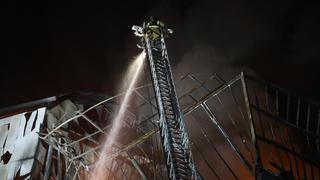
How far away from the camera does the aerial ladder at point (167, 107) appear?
7.41 metres

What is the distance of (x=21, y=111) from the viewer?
1368 cm

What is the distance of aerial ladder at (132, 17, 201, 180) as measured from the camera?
24.3 ft

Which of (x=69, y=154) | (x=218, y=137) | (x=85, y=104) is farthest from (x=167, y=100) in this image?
(x=218, y=137)

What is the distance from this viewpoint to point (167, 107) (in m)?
8.11

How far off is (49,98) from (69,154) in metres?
2.22

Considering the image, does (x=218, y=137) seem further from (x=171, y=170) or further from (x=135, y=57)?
(x=171, y=170)

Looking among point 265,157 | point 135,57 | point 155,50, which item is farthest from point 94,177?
point 265,157

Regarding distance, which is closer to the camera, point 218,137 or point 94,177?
point 94,177

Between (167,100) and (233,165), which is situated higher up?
(233,165)

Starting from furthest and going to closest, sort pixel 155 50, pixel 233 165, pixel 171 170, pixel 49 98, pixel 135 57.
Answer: pixel 233 165
pixel 49 98
pixel 135 57
pixel 155 50
pixel 171 170

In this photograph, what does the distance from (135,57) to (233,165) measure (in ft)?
25.8

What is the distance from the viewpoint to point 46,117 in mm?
13133

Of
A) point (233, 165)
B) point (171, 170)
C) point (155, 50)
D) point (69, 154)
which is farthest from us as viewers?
point (233, 165)

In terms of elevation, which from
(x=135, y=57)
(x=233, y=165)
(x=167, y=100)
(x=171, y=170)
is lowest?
(x=171, y=170)
